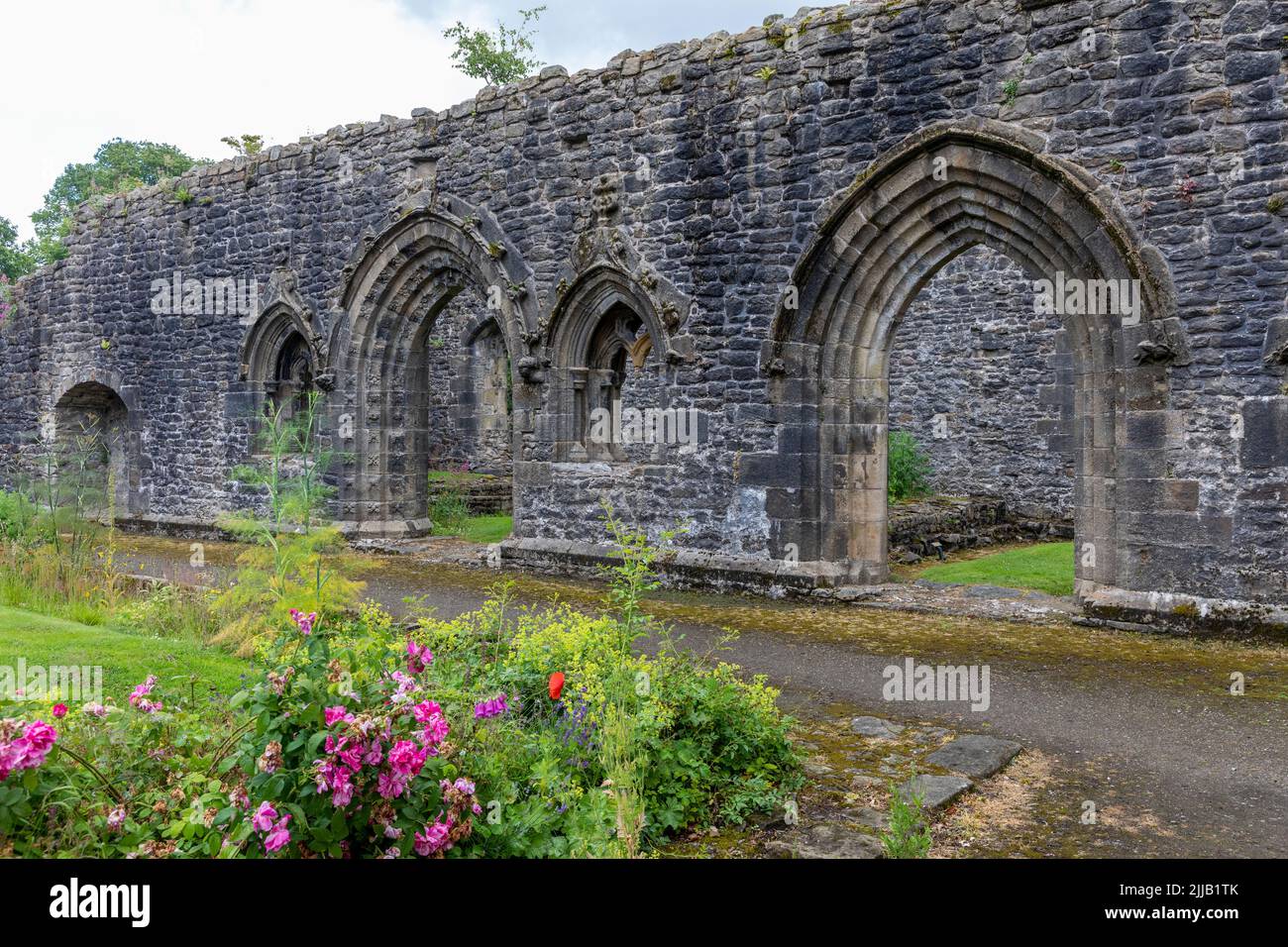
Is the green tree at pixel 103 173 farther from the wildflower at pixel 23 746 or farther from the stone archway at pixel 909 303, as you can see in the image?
the wildflower at pixel 23 746

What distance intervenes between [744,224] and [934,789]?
21.5ft

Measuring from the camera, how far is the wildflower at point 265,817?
282 centimetres

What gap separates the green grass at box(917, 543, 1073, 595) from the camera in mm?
10062

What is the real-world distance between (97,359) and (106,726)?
46.5 ft

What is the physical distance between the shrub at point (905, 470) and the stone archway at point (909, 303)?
4859 millimetres

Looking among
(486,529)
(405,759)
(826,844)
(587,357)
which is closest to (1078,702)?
(826,844)

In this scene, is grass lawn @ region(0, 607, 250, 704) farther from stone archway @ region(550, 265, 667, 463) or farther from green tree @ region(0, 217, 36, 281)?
green tree @ region(0, 217, 36, 281)

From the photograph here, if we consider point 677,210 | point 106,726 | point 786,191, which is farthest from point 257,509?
point 106,726

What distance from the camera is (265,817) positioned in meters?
2.84

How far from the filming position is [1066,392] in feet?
49.6

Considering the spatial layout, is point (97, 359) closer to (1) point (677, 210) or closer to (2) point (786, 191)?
(1) point (677, 210)

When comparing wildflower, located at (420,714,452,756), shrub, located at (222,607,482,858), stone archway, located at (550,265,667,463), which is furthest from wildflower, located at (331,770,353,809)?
stone archway, located at (550,265,667,463)

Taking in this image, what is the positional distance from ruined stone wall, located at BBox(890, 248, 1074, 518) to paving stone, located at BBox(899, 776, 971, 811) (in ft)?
38.2

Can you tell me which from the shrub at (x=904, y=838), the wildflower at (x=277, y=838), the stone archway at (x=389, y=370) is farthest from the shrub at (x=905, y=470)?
the wildflower at (x=277, y=838)
